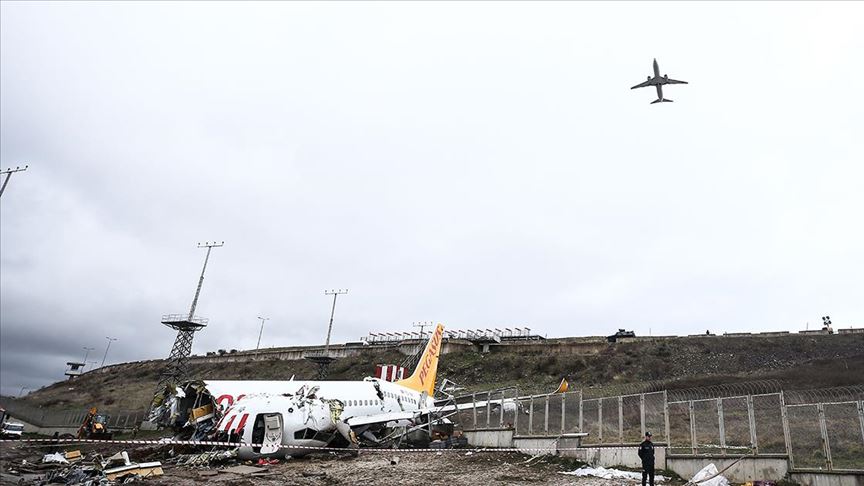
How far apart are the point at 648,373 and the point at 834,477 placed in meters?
45.8

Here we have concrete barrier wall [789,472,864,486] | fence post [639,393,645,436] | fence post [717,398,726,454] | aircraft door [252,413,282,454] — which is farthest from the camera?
aircraft door [252,413,282,454]

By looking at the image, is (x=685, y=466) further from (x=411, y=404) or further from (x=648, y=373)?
(x=648, y=373)

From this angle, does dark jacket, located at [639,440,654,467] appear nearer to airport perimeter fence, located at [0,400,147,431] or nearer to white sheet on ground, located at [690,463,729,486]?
white sheet on ground, located at [690,463,729,486]

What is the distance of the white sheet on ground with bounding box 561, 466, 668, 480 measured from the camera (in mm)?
15586

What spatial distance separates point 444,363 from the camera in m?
65.2

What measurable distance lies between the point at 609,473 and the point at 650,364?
148ft

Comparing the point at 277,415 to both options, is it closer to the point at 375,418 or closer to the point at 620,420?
the point at 375,418

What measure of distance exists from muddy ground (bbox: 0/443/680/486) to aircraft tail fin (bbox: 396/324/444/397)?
550 inches

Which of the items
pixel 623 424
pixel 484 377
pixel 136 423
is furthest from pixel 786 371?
pixel 136 423

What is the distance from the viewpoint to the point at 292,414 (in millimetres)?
21328

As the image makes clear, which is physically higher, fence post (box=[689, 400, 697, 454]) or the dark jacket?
fence post (box=[689, 400, 697, 454])

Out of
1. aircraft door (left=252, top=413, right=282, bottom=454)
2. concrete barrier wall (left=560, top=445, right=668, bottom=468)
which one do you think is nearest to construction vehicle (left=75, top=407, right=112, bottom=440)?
aircraft door (left=252, top=413, right=282, bottom=454)

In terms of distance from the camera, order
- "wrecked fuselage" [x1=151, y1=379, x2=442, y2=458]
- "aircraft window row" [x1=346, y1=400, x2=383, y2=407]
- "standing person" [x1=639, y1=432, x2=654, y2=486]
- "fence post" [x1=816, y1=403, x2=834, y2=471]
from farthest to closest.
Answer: "aircraft window row" [x1=346, y1=400, x2=383, y2=407] → "wrecked fuselage" [x1=151, y1=379, x2=442, y2=458] → "standing person" [x1=639, y1=432, x2=654, y2=486] → "fence post" [x1=816, y1=403, x2=834, y2=471]

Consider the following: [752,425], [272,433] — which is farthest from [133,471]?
[752,425]
